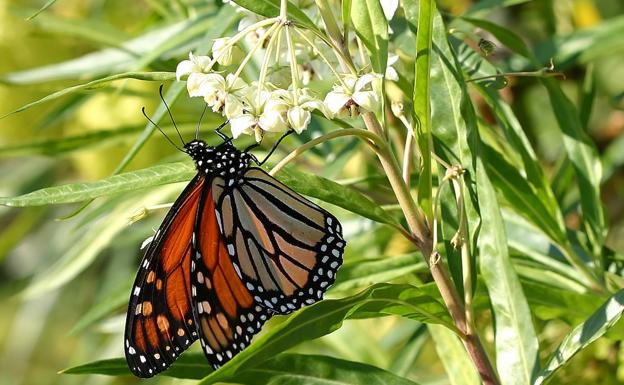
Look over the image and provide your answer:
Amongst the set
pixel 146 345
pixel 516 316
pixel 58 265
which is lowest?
pixel 516 316

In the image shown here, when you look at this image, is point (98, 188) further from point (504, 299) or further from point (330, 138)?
point (504, 299)

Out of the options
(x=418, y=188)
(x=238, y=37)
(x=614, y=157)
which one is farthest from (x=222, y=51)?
(x=614, y=157)

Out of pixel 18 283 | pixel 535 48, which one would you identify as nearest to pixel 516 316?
pixel 535 48

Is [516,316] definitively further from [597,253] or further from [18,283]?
[18,283]

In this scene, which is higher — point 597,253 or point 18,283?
point 18,283

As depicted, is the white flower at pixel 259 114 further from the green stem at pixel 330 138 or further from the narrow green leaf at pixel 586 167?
the narrow green leaf at pixel 586 167

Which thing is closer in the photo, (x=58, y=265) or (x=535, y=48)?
(x=535, y=48)
